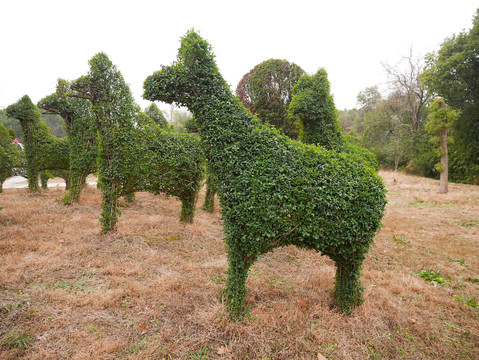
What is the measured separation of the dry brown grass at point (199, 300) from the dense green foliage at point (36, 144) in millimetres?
4511

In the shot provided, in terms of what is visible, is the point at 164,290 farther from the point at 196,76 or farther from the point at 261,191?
the point at 196,76

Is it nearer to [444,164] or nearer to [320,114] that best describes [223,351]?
[320,114]

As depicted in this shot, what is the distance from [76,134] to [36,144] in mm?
2993

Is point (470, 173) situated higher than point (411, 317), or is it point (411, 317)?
point (470, 173)

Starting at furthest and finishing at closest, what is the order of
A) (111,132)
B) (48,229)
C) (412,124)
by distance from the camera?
1. (412,124)
2. (48,229)
3. (111,132)

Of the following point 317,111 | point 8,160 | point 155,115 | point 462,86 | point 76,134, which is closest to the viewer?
point 317,111

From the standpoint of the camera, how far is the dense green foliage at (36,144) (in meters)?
10.1

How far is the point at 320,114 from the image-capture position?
4.52m

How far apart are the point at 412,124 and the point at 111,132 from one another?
32.9 metres

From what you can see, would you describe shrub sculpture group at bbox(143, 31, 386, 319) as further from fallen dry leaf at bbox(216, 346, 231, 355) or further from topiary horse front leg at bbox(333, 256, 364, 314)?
fallen dry leaf at bbox(216, 346, 231, 355)

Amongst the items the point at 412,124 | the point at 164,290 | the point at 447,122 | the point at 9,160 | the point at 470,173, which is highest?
the point at 412,124

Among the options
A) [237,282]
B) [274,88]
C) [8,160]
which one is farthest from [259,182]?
[8,160]

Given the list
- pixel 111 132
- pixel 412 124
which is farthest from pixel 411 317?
pixel 412 124

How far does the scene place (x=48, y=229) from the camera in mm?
6648
